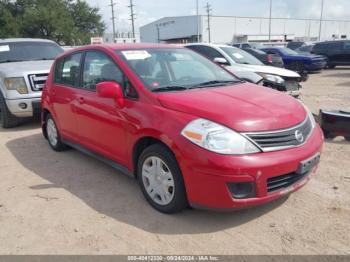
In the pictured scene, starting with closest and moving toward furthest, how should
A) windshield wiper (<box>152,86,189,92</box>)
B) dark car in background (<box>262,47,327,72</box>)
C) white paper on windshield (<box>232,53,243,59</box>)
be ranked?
windshield wiper (<box>152,86,189,92</box>) < white paper on windshield (<box>232,53,243,59</box>) < dark car in background (<box>262,47,327,72</box>)

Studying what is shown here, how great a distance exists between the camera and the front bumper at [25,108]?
24.2ft

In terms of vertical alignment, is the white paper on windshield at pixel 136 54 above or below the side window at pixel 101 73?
above

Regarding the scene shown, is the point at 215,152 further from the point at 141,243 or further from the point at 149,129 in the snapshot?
the point at 141,243

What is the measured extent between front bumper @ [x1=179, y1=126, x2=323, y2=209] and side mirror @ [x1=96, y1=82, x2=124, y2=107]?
1.13 m

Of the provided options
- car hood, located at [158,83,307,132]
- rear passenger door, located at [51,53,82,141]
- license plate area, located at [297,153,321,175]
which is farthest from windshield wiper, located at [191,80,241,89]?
rear passenger door, located at [51,53,82,141]

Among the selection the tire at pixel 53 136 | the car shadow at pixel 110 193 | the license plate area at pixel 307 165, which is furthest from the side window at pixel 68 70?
the license plate area at pixel 307 165

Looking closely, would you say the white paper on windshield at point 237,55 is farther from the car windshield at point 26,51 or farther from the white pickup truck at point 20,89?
the white pickup truck at point 20,89

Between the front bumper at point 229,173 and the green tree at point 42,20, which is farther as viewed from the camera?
the green tree at point 42,20

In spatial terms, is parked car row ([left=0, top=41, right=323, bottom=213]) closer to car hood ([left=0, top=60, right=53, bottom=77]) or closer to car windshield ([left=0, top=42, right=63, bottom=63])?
car hood ([left=0, top=60, right=53, bottom=77])

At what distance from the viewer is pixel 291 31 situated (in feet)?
310

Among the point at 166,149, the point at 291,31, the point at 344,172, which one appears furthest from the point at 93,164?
the point at 291,31

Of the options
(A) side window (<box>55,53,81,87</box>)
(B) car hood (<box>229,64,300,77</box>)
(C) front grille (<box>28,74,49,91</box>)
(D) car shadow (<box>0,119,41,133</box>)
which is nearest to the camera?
(A) side window (<box>55,53,81,87</box>)

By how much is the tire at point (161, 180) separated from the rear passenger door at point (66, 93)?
1688 mm

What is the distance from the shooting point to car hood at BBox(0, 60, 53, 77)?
747cm
